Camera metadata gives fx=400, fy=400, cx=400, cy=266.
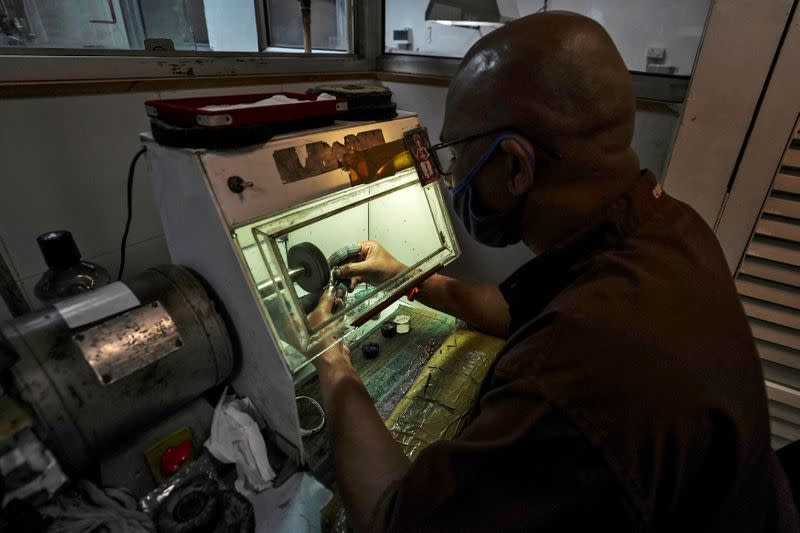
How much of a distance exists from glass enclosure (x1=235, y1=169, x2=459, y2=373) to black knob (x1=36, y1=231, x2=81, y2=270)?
40cm

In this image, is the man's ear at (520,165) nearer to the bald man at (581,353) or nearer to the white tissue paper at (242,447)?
the bald man at (581,353)

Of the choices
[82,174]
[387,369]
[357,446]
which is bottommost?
[387,369]

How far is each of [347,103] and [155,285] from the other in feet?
2.32

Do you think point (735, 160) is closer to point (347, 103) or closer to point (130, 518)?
point (347, 103)

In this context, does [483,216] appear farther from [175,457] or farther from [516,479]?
[175,457]

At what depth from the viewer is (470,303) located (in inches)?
57.7

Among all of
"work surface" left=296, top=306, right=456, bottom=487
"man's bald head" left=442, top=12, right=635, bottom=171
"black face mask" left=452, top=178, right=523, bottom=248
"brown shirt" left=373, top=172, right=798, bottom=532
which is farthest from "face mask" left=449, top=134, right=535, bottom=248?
"work surface" left=296, top=306, right=456, bottom=487

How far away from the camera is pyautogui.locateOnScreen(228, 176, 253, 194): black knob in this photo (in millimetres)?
884

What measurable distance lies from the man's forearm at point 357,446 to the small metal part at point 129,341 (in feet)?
1.25

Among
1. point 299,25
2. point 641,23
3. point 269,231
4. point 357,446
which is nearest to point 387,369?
point 357,446

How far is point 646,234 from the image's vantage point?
78cm

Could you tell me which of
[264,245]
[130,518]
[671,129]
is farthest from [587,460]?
[671,129]

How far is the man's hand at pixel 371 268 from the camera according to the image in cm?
136

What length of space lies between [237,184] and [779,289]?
1.68 meters
